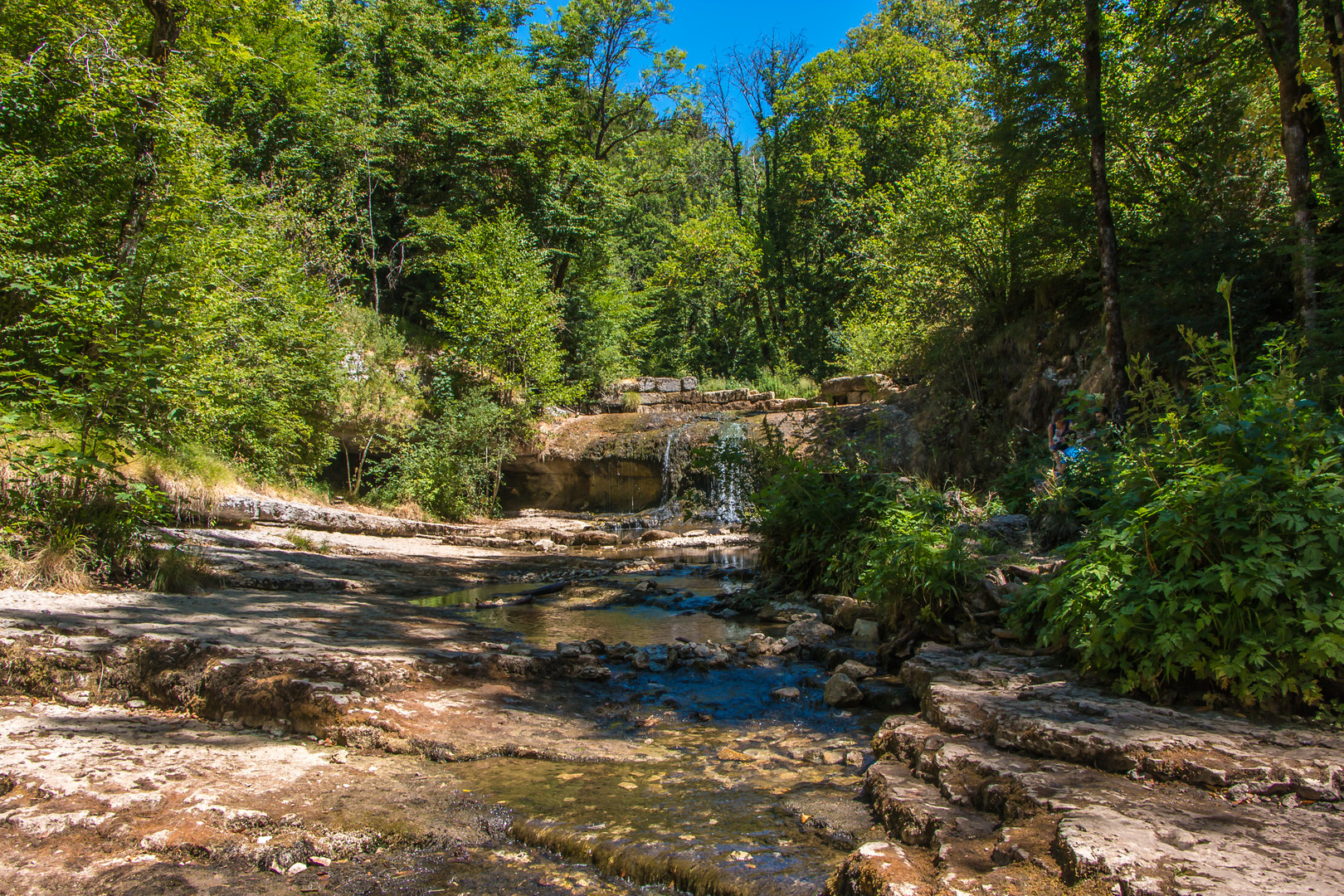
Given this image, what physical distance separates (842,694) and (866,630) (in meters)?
1.58

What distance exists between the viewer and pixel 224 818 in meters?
2.78

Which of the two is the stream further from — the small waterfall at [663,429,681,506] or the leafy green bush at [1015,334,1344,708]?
the small waterfall at [663,429,681,506]

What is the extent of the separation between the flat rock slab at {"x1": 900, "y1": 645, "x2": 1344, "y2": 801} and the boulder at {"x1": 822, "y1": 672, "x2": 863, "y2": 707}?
27.4 inches

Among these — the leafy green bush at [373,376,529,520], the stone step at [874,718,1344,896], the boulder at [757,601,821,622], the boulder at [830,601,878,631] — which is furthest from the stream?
the leafy green bush at [373,376,529,520]

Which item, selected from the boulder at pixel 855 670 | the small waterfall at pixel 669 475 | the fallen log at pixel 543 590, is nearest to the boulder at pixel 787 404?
the small waterfall at pixel 669 475

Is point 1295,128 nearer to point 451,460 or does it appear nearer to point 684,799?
point 684,799

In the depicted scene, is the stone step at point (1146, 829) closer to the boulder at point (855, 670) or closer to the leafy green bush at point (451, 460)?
the boulder at point (855, 670)

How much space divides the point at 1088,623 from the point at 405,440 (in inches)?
666

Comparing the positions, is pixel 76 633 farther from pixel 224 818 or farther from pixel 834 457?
pixel 834 457

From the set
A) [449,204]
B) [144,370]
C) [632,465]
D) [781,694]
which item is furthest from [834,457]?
[449,204]

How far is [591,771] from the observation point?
11.8ft

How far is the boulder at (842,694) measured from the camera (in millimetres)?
4742

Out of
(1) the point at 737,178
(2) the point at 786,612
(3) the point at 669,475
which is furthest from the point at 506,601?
(1) the point at 737,178

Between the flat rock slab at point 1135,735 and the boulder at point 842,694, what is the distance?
695mm
